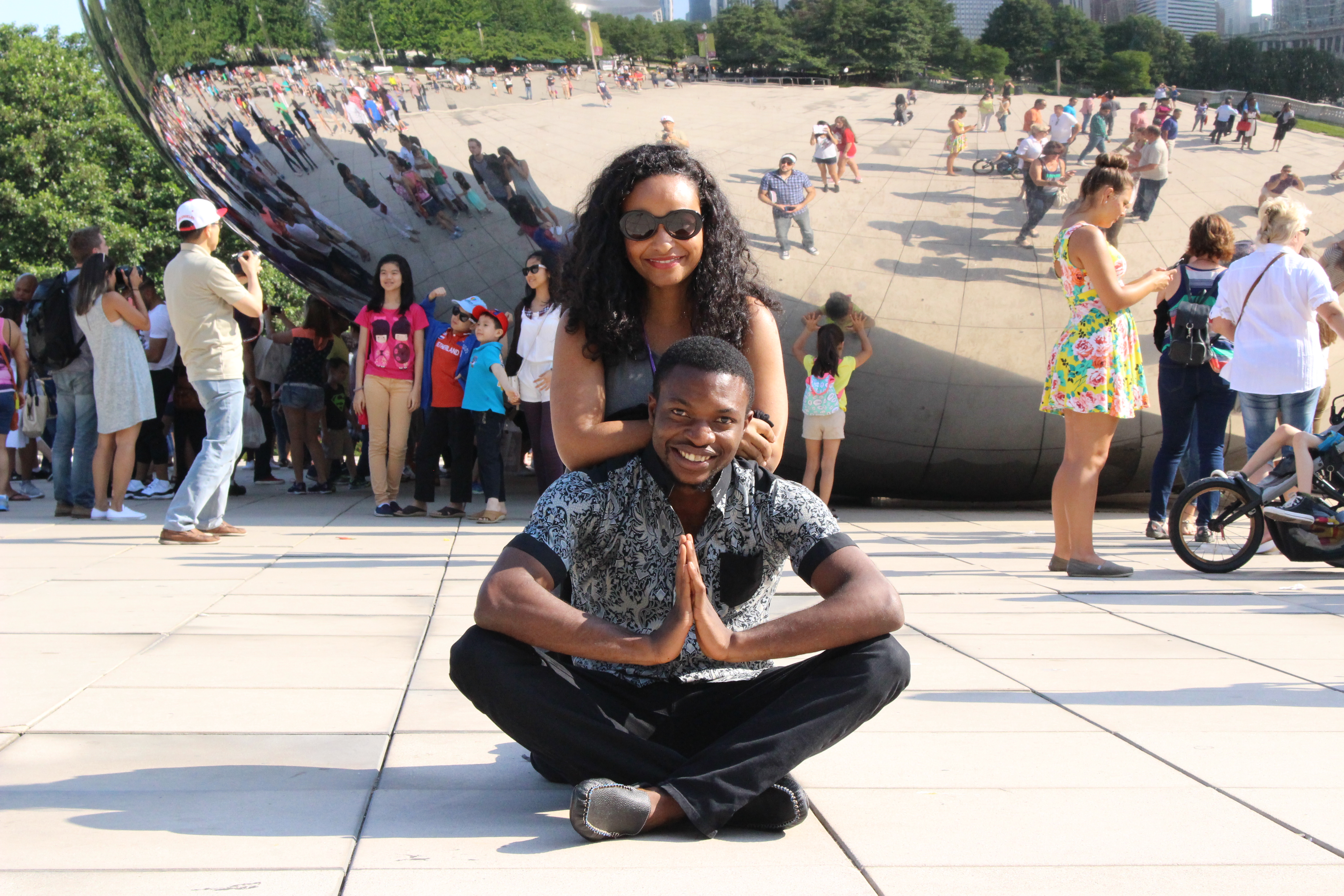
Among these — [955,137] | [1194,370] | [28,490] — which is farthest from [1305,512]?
[28,490]

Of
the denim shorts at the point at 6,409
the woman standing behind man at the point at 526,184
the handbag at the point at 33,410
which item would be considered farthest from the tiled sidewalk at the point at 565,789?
the handbag at the point at 33,410

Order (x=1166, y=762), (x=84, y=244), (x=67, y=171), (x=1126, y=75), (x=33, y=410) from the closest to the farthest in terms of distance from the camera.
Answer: (x=1166, y=762) < (x=84, y=244) < (x=1126, y=75) < (x=33, y=410) < (x=67, y=171)

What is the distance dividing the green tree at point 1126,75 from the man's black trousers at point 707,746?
18.7ft

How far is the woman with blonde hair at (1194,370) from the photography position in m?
6.38

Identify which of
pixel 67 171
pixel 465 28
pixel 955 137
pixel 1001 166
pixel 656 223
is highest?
pixel 67 171

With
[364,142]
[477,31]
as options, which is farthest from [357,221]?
[477,31]

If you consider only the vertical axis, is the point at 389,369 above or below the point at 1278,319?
below

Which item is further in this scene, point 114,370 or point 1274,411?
point 114,370

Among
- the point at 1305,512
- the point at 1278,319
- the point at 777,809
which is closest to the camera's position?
the point at 777,809

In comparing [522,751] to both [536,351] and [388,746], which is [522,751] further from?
[536,351]

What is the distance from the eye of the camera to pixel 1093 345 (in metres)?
5.02

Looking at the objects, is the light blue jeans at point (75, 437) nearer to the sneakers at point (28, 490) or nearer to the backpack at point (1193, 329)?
the sneakers at point (28, 490)

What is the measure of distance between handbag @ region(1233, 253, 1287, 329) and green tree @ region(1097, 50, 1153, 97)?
1755 mm

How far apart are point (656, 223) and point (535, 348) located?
172 inches
